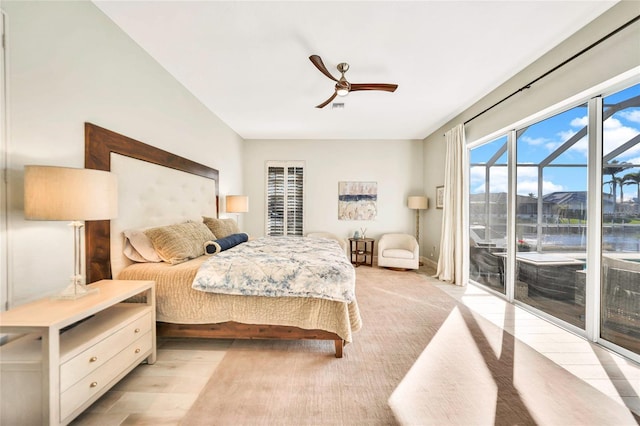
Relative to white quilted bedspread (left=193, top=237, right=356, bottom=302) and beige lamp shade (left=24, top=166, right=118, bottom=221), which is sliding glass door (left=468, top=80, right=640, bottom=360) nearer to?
white quilted bedspread (left=193, top=237, right=356, bottom=302)

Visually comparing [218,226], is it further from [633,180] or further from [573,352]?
[633,180]

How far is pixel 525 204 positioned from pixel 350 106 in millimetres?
2635

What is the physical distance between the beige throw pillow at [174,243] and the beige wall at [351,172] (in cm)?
309

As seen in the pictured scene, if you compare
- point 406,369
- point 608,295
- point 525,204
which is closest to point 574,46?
point 525,204

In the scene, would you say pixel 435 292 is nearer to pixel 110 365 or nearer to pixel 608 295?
pixel 608 295

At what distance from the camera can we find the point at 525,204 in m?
2.96

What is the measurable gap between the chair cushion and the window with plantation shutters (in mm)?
1908

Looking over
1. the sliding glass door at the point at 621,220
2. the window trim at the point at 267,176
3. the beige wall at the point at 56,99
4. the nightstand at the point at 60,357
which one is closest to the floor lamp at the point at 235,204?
the window trim at the point at 267,176

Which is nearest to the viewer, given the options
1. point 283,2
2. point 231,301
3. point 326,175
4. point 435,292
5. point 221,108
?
point 283,2

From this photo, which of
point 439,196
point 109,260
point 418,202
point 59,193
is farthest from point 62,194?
point 418,202

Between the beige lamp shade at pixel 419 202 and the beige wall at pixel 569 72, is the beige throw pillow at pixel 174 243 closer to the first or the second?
the beige wall at pixel 569 72

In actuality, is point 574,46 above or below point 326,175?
above

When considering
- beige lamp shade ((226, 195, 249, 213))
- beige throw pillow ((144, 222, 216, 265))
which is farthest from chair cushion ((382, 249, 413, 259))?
beige throw pillow ((144, 222, 216, 265))

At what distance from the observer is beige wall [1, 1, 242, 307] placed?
141 centimetres
